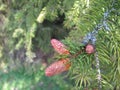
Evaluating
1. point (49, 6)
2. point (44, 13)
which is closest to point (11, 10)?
point (44, 13)

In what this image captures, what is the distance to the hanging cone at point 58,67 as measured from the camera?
1.44ft

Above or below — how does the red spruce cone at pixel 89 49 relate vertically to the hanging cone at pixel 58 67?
above

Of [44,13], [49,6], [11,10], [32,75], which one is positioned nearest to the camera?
[49,6]

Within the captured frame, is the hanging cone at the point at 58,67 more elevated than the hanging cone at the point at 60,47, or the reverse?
the hanging cone at the point at 60,47

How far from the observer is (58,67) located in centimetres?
45

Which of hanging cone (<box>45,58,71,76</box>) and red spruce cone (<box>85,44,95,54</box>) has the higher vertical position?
red spruce cone (<box>85,44,95,54</box>)

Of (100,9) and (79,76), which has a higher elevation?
(100,9)

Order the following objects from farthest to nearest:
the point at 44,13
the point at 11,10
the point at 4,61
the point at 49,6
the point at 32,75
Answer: the point at 32,75, the point at 4,61, the point at 11,10, the point at 44,13, the point at 49,6

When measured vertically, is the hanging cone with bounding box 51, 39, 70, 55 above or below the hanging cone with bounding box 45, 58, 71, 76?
above

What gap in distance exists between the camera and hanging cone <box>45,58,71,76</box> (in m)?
0.44

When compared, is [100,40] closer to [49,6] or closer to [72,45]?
[72,45]

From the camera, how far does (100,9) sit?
51cm

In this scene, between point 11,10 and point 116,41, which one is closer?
point 116,41

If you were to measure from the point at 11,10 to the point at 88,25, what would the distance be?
179 centimetres
